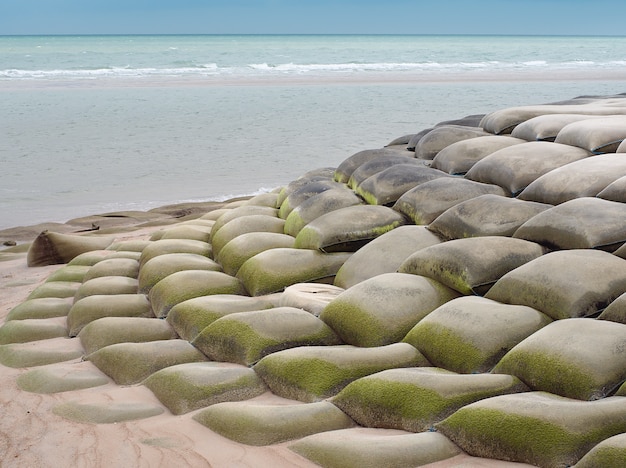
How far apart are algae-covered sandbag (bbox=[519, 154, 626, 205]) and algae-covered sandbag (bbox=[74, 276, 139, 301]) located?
2.22 metres

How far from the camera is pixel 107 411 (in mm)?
2828

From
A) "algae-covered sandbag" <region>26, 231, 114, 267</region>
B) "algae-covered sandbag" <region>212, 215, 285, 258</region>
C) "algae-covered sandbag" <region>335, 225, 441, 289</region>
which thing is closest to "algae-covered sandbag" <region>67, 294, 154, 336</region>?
"algae-covered sandbag" <region>212, 215, 285, 258</region>

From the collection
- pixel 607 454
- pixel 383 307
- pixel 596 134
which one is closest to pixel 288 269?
pixel 383 307

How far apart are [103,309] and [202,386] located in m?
1.23

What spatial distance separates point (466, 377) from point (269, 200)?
2924mm

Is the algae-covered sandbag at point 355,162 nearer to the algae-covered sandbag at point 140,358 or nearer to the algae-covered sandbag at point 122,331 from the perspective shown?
the algae-covered sandbag at point 122,331

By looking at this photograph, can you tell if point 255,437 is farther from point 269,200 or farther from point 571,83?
point 571,83

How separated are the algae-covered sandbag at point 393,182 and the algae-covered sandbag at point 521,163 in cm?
26

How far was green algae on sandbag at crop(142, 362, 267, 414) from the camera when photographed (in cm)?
283

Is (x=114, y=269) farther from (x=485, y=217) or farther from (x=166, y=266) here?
(x=485, y=217)

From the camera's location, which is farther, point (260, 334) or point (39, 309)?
point (39, 309)

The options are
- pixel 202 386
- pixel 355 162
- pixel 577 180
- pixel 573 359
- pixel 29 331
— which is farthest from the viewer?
pixel 355 162

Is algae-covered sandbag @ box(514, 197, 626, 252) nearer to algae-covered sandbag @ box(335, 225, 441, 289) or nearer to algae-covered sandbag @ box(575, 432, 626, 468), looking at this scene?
algae-covered sandbag @ box(335, 225, 441, 289)

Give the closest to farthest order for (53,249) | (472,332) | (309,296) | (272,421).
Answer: (272,421), (472,332), (309,296), (53,249)
